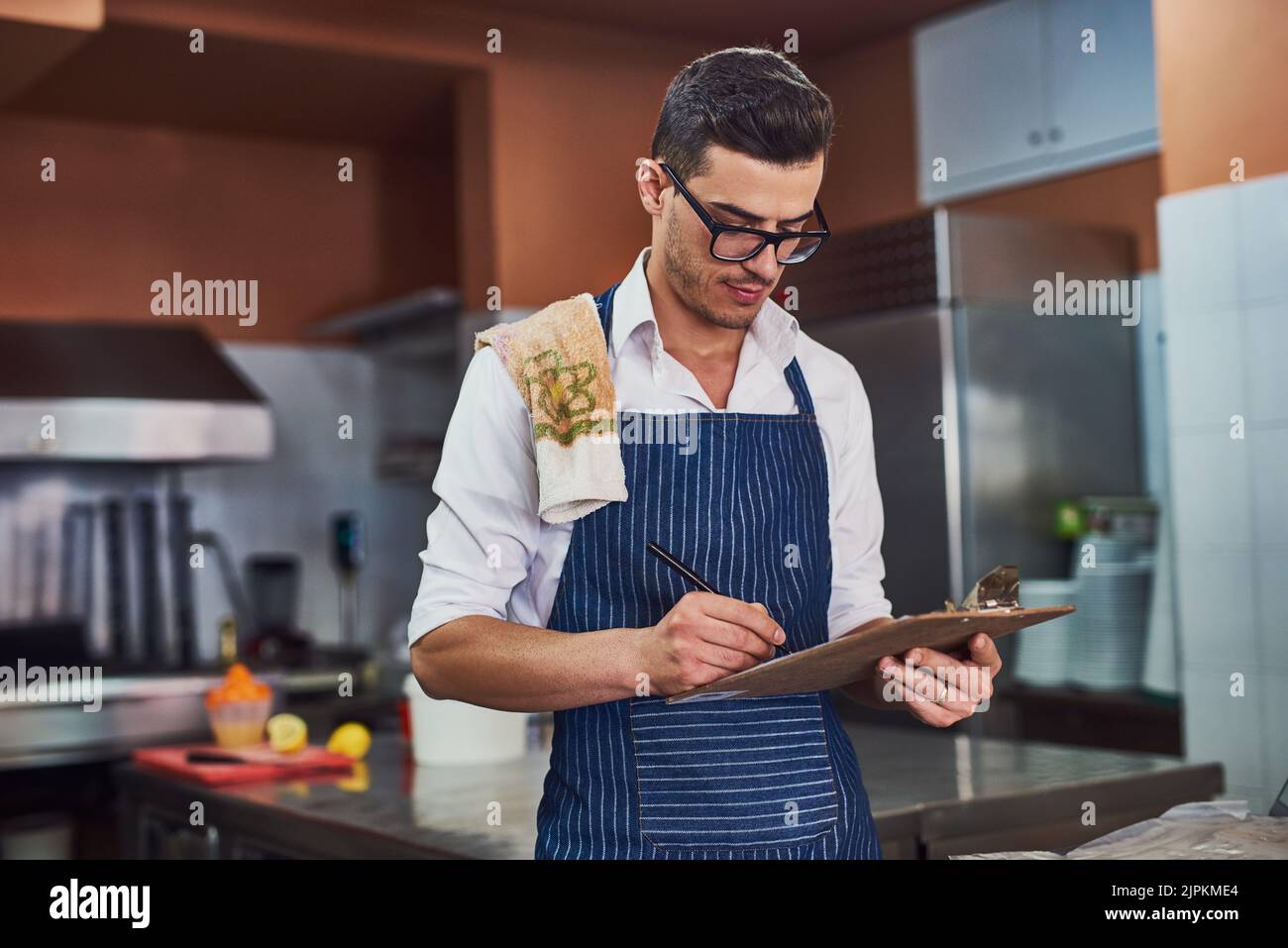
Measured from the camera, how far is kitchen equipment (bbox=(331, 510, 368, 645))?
461 centimetres

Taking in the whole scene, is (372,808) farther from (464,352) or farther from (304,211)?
(304,211)

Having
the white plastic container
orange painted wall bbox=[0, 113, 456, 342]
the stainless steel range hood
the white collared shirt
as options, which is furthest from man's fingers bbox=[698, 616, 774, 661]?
orange painted wall bbox=[0, 113, 456, 342]

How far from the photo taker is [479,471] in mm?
1365

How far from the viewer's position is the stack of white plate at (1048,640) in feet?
10.9

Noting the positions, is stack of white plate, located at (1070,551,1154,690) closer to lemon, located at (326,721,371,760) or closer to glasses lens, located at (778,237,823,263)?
lemon, located at (326,721,371,760)

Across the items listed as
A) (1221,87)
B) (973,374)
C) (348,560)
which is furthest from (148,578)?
(1221,87)

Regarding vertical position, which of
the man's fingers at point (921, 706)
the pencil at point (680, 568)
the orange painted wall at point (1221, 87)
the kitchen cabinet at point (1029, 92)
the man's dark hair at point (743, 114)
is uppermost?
the kitchen cabinet at point (1029, 92)

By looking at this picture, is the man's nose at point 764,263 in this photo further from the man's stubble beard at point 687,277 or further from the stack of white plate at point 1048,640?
the stack of white plate at point 1048,640

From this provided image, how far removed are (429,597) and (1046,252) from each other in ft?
7.95

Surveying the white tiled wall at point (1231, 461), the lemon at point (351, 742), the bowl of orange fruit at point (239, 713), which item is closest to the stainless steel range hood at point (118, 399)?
the bowl of orange fruit at point (239, 713)

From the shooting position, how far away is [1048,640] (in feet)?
11.0

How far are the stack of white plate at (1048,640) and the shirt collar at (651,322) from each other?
1984 millimetres

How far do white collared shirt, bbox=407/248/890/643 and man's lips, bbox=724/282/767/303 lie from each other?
3.9 inches
